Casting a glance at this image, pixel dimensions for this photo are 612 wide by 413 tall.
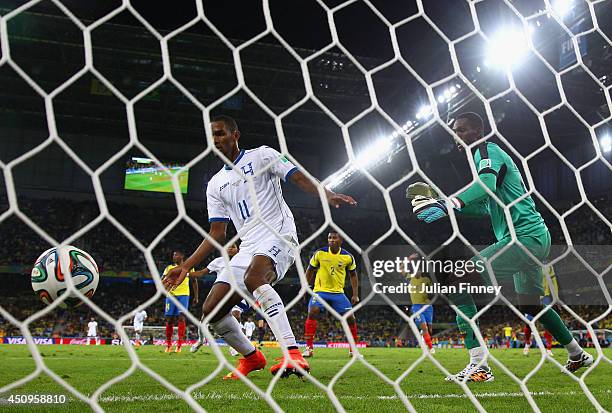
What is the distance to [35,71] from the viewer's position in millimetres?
18766

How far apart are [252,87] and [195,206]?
761 centimetres

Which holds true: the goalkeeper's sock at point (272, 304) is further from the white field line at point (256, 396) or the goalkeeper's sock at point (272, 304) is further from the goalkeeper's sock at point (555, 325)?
the goalkeeper's sock at point (555, 325)

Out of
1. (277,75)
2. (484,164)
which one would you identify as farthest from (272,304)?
(277,75)

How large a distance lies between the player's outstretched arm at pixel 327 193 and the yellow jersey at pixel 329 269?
4.32 m

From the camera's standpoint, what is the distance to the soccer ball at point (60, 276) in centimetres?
321

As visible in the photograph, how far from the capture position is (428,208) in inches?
107

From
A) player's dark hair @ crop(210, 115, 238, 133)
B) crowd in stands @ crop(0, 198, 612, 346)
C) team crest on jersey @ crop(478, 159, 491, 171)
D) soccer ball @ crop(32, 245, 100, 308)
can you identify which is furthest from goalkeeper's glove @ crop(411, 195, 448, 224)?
crowd in stands @ crop(0, 198, 612, 346)

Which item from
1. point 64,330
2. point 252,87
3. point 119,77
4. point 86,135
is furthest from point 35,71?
point 64,330

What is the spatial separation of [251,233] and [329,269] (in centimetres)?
394

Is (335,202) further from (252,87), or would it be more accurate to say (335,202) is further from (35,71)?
(35,71)

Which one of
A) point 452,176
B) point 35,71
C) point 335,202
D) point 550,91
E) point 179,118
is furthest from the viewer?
point 452,176

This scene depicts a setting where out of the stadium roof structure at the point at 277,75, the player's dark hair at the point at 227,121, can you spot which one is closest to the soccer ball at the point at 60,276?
the player's dark hair at the point at 227,121

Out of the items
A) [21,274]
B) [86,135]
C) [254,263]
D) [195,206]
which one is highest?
[86,135]

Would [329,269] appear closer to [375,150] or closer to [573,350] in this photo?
[573,350]
